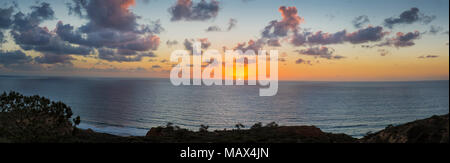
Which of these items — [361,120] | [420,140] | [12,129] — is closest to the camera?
[420,140]

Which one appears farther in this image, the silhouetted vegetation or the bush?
the bush

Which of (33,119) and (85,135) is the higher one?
(33,119)

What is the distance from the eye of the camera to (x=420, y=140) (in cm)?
1394

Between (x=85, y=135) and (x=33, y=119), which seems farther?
(x=85, y=135)

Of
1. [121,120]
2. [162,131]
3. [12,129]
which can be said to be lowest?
[121,120]

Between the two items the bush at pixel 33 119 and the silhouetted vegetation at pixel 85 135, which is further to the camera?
the bush at pixel 33 119
